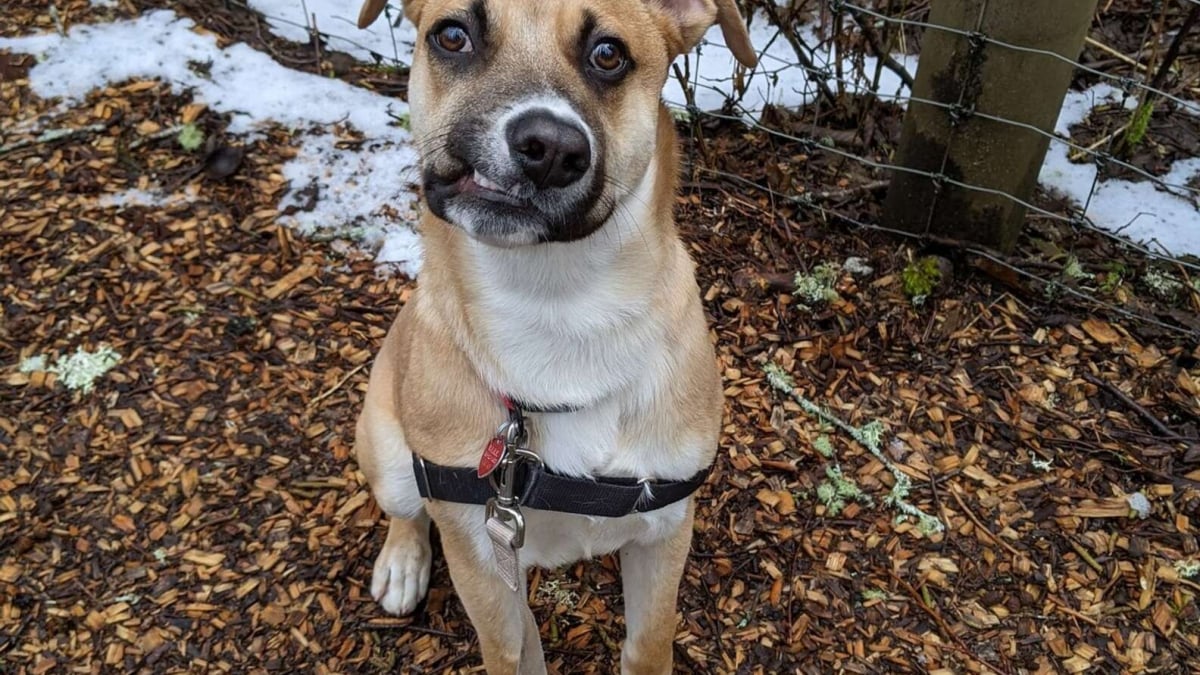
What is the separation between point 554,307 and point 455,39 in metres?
0.66

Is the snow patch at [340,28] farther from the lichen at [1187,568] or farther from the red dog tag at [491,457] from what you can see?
the lichen at [1187,568]

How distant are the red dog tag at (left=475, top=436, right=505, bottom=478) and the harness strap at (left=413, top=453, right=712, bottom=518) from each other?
6cm

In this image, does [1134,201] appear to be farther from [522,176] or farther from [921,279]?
[522,176]

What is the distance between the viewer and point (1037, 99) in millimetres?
3617

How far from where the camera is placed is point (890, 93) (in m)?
4.71

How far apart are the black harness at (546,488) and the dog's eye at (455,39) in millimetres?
830

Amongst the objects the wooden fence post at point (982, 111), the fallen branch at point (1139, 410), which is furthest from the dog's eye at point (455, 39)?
the fallen branch at point (1139, 410)

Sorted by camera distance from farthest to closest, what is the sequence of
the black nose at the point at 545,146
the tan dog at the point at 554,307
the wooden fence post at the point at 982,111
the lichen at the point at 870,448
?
the wooden fence post at the point at 982,111, the lichen at the point at 870,448, the tan dog at the point at 554,307, the black nose at the point at 545,146

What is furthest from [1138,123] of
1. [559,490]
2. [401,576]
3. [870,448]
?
[401,576]

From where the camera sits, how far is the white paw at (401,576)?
10.5 ft

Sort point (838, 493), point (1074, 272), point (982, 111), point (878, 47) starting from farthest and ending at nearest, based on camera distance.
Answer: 1. point (878, 47)
2. point (1074, 272)
3. point (982, 111)
4. point (838, 493)

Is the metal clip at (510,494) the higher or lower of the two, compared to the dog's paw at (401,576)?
higher

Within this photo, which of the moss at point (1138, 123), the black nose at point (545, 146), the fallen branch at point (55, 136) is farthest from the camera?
the fallen branch at point (55, 136)

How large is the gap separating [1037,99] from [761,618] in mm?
2147
